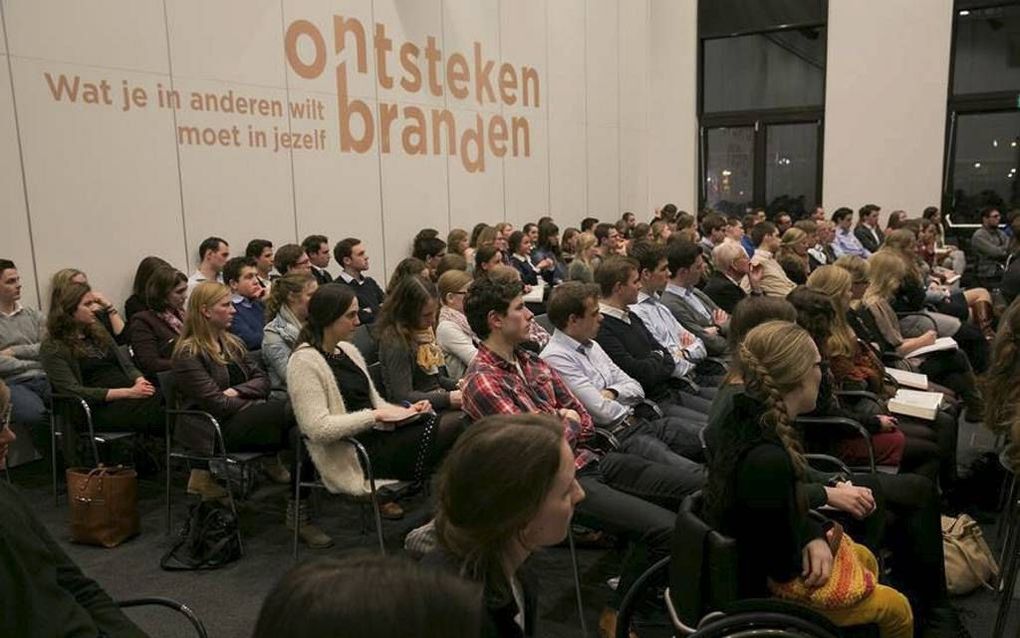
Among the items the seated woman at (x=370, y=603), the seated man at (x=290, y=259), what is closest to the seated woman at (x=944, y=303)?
the seated man at (x=290, y=259)

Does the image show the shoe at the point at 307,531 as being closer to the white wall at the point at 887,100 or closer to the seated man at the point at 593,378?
the seated man at the point at 593,378

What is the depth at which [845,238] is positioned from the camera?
1009 cm

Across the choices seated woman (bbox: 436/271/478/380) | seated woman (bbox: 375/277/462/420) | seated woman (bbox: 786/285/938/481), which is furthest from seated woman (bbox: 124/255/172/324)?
seated woman (bbox: 786/285/938/481)

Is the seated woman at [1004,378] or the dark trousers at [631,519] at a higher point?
the seated woman at [1004,378]

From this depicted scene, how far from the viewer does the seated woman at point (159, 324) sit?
4426mm

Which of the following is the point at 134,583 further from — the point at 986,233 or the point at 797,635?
the point at 986,233

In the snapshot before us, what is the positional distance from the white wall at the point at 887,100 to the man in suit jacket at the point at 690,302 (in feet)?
24.4

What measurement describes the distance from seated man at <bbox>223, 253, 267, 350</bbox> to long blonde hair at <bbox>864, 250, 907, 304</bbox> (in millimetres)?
3964

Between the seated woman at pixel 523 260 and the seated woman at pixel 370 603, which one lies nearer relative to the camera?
the seated woman at pixel 370 603

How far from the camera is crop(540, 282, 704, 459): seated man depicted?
3.38 metres

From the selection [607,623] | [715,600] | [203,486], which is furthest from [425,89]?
[715,600]

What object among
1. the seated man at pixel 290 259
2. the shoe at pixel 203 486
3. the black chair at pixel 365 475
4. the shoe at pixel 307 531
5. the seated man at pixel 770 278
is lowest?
the shoe at pixel 307 531

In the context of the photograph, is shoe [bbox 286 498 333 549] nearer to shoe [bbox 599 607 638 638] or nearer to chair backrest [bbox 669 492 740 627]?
shoe [bbox 599 607 638 638]

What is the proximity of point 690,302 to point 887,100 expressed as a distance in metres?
7.82
